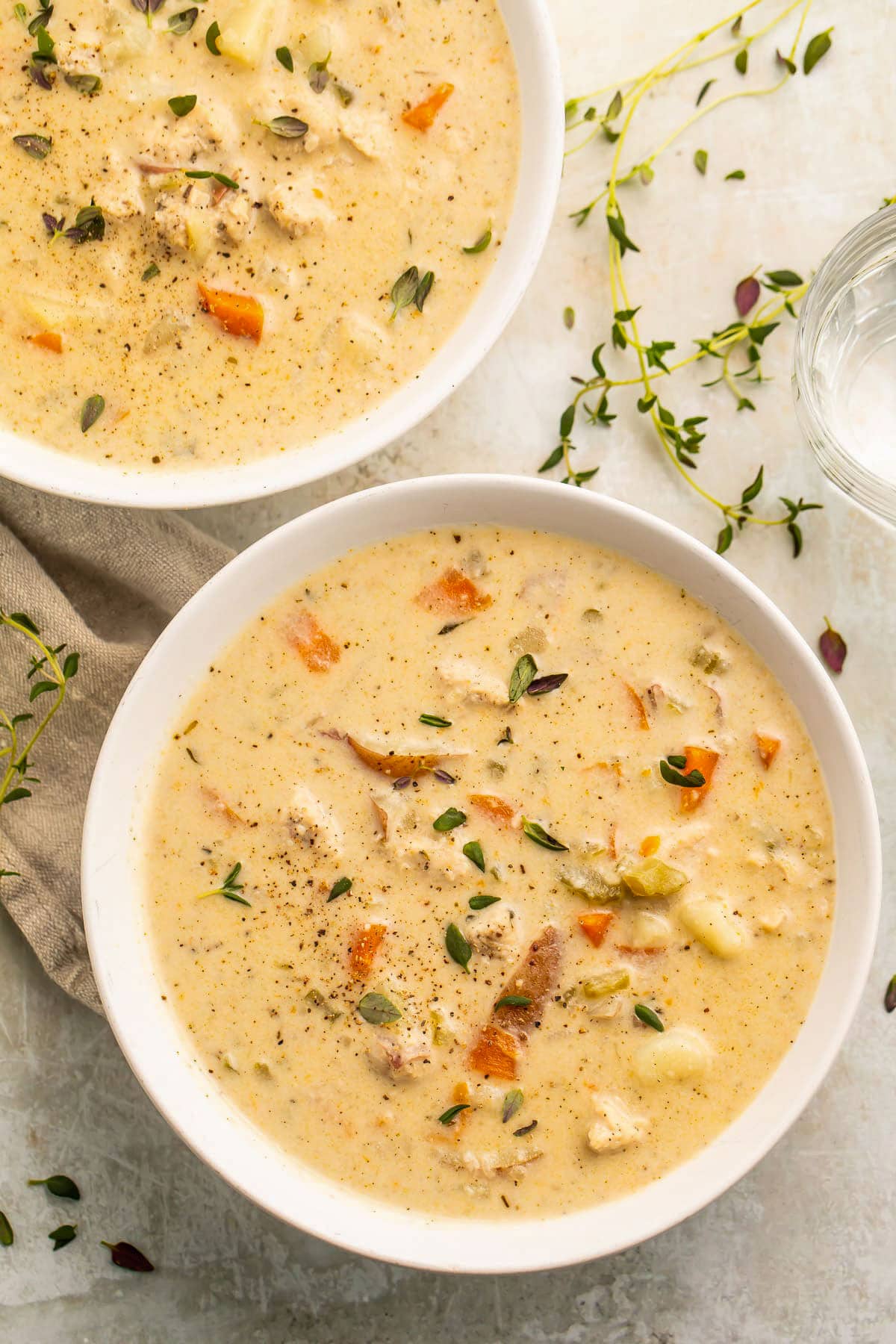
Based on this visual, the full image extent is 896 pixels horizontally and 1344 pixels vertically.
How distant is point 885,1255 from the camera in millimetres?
2758

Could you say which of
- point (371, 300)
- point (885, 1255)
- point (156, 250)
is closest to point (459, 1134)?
point (885, 1255)

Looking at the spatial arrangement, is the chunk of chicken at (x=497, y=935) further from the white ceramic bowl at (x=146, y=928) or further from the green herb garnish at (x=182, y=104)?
the green herb garnish at (x=182, y=104)

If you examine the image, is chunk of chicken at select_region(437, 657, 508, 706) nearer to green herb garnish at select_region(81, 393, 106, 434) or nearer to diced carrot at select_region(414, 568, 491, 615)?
diced carrot at select_region(414, 568, 491, 615)

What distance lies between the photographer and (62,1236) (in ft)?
8.85

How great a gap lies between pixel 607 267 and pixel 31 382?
145 cm

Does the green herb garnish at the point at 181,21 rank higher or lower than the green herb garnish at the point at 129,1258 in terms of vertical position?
higher

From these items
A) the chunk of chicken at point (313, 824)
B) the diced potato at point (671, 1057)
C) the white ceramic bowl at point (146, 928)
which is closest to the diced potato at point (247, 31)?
the white ceramic bowl at point (146, 928)

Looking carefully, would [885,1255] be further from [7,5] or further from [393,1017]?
[7,5]

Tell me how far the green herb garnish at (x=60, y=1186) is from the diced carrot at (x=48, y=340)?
1951mm

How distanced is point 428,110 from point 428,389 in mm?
591

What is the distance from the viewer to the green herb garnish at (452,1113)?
2.30 metres

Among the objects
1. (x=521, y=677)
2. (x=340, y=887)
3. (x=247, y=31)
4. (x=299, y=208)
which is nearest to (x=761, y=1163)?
(x=340, y=887)

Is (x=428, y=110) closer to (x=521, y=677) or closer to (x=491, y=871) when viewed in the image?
(x=521, y=677)

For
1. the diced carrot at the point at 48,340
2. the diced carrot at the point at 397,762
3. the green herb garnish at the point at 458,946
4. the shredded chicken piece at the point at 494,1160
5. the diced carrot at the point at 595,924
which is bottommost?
the shredded chicken piece at the point at 494,1160
